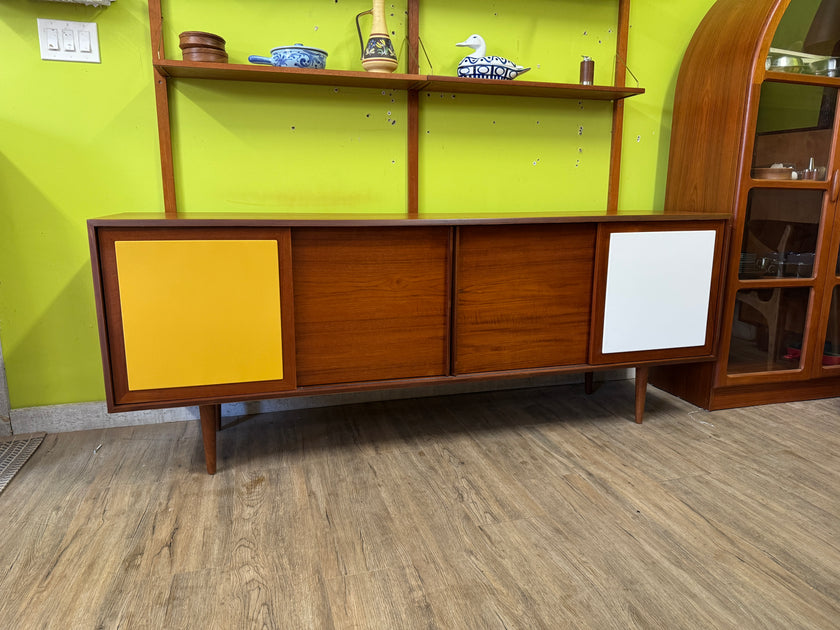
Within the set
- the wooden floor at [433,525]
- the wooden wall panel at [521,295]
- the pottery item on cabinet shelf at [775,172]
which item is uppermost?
the pottery item on cabinet shelf at [775,172]

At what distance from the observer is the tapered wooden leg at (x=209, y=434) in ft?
5.33

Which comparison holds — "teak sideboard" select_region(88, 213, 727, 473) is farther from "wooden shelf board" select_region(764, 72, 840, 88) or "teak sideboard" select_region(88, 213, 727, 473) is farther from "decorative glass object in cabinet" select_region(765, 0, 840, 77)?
"decorative glass object in cabinet" select_region(765, 0, 840, 77)

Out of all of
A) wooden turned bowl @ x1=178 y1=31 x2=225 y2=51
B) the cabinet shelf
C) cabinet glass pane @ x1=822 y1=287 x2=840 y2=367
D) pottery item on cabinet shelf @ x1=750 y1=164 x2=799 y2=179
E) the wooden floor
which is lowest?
the wooden floor

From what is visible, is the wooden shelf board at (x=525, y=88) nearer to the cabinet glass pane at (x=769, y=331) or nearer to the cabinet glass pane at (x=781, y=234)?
the cabinet glass pane at (x=781, y=234)

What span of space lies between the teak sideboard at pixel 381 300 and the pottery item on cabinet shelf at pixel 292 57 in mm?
477

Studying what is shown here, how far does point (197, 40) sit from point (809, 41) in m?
2.08

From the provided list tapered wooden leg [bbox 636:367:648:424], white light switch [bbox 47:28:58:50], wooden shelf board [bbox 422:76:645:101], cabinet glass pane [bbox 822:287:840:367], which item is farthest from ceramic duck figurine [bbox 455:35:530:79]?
cabinet glass pane [bbox 822:287:840:367]

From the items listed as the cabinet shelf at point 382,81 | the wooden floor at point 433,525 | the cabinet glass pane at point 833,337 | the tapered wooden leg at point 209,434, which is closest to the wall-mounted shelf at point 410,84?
the cabinet shelf at point 382,81

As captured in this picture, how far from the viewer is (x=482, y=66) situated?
191 cm

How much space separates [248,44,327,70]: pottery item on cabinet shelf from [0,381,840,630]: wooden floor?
1.17 meters

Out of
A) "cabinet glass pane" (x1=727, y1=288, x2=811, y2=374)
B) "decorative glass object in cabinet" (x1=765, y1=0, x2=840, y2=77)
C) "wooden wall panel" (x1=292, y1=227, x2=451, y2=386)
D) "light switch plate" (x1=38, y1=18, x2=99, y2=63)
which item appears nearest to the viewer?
"wooden wall panel" (x1=292, y1=227, x2=451, y2=386)

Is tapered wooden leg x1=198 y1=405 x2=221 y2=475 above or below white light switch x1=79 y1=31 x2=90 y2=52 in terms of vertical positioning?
below

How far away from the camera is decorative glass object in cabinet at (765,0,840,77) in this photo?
2008 millimetres

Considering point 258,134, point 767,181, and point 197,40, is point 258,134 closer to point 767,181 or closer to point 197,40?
point 197,40
